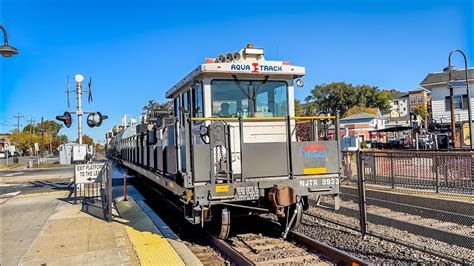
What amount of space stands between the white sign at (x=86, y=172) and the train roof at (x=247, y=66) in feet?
18.9

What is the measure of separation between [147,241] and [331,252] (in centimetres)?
339

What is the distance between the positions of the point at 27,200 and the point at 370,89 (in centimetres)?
9327

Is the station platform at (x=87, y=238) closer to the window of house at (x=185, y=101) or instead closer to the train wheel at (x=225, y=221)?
the train wheel at (x=225, y=221)

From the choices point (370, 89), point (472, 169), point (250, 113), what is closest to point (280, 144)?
point (250, 113)

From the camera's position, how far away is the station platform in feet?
21.3

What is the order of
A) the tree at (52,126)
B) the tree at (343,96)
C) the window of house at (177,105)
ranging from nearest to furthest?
the window of house at (177,105) < the tree at (343,96) < the tree at (52,126)

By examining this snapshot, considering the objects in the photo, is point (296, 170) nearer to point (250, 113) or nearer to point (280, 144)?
point (280, 144)

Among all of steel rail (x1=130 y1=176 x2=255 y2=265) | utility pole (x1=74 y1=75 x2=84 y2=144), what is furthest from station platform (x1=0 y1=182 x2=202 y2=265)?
utility pole (x1=74 y1=75 x2=84 y2=144)

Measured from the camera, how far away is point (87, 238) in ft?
26.2

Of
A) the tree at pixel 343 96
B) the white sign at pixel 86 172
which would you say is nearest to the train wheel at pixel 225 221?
the white sign at pixel 86 172

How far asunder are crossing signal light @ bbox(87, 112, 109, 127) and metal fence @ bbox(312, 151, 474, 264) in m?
8.28

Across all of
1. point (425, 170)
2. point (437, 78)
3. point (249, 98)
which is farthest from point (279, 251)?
point (437, 78)

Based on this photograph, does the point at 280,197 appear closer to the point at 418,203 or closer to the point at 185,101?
the point at 185,101

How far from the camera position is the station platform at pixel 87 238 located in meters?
6.48
